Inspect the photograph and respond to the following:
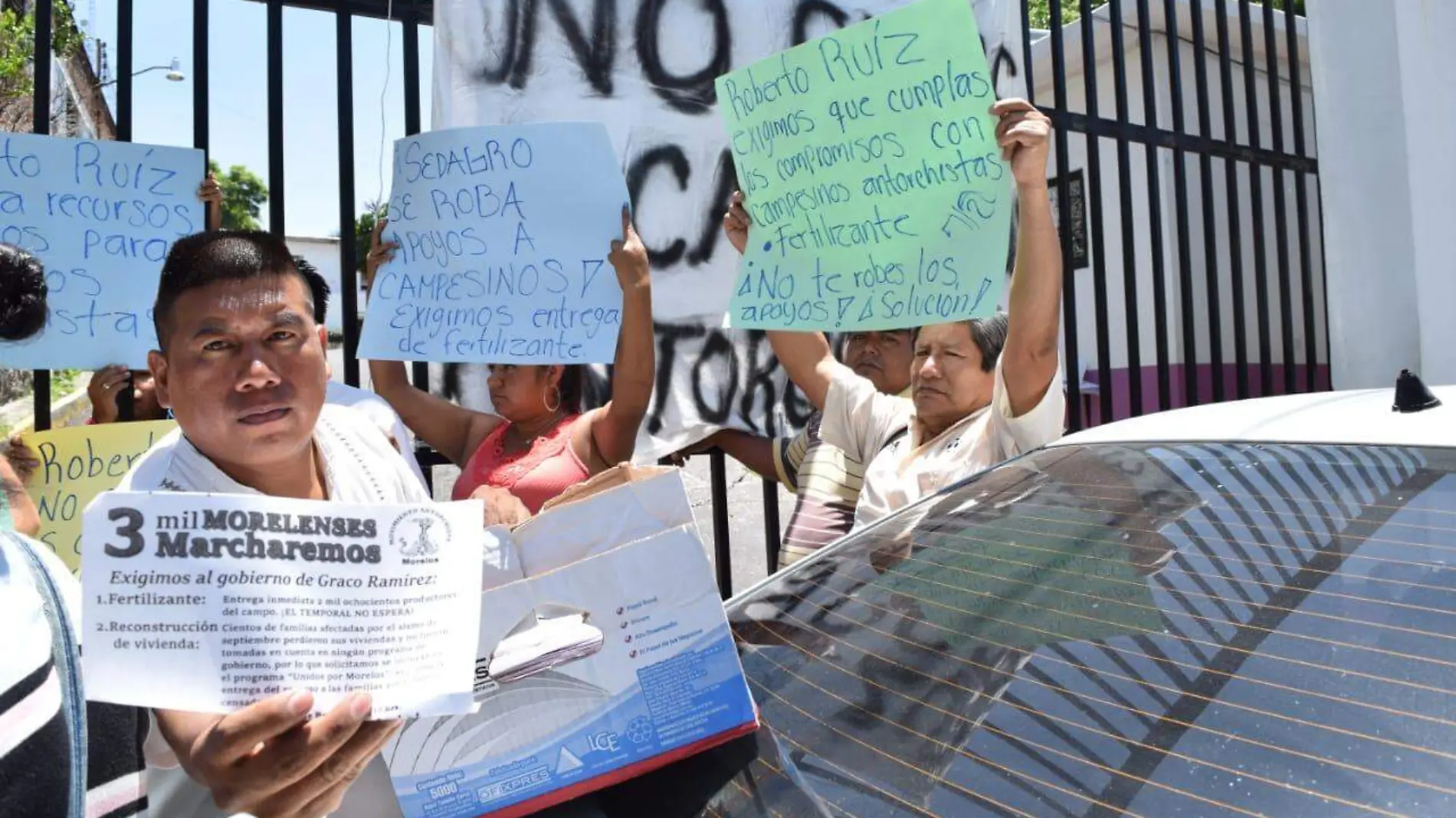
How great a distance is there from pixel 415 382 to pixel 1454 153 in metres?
4.79

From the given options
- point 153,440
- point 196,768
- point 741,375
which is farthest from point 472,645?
point 741,375

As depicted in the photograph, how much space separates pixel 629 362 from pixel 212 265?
151 centimetres

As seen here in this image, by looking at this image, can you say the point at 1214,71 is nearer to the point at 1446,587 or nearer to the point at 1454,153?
the point at 1454,153

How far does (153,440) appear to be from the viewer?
279 centimetres

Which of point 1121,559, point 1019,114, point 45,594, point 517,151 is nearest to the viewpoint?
point 45,594

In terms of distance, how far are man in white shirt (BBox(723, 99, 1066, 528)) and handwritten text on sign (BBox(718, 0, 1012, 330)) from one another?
9 centimetres

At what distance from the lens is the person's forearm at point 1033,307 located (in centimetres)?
262

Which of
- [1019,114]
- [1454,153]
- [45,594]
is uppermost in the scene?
[1454,153]

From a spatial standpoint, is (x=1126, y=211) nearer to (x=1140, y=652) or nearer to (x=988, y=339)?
(x=988, y=339)

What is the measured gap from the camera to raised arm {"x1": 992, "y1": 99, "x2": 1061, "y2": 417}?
2.62m

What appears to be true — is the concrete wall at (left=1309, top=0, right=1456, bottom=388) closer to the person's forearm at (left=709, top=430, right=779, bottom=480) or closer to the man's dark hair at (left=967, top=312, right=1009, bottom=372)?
the man's dark hair at (left=967, top=312, right=1009, bottom=372)

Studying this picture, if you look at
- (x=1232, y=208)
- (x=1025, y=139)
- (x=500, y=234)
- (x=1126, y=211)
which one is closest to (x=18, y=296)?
(x=500, y=234)

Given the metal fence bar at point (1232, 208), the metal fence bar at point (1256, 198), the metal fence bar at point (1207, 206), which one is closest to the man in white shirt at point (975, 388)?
A: the metal fence bar at point (1207, 206)

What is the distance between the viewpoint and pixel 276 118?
11.0ft
